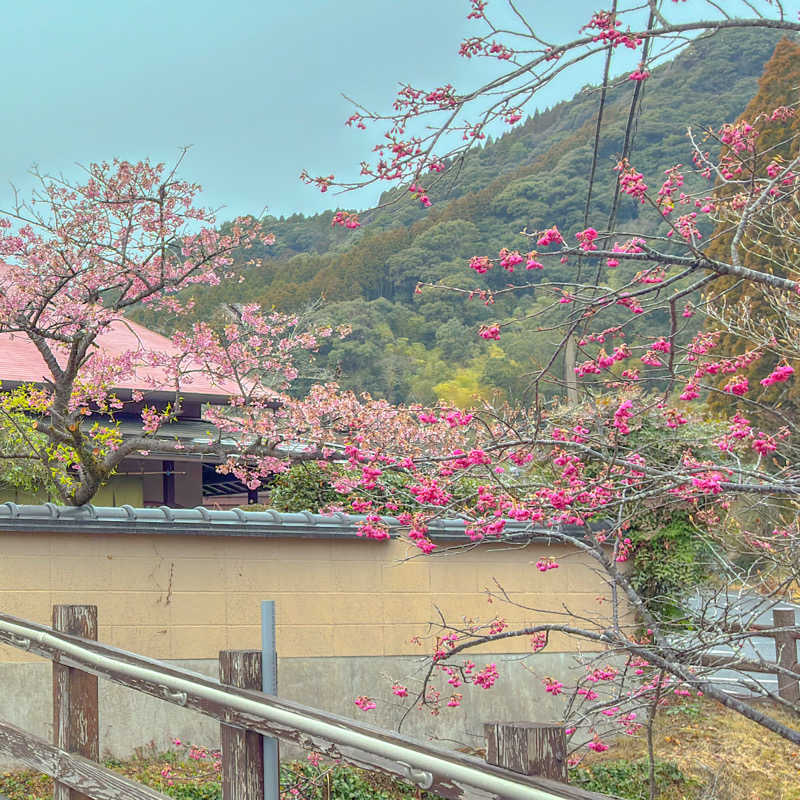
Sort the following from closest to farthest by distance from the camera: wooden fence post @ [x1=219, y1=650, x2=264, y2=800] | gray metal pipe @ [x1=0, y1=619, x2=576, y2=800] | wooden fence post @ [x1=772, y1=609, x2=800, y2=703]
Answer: gray metal pipe @ [x1=0, y1=619, x2=576, y2=800]
wooden fence post @ [x1=219, y1=650, x2=264, y2=800]
wooden fence post @ [x1=772, y1=609, x2=800, y2=703]

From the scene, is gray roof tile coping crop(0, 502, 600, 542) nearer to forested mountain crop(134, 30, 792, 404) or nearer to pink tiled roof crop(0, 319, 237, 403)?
pink tiled roof crop(0, 319, 237, 403)

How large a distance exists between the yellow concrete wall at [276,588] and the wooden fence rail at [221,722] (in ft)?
11.6

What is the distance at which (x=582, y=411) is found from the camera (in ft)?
30.4

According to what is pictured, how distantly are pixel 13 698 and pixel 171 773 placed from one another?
4.13ft

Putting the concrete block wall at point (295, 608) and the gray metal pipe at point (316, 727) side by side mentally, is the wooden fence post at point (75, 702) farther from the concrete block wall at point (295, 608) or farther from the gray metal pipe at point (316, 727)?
the concrete block wall at point (295, 608)

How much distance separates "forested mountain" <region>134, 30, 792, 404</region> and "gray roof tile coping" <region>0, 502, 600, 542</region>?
79.9 feet

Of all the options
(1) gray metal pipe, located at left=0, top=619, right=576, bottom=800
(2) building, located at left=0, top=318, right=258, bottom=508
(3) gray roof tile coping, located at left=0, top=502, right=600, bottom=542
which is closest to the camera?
(1) gray metal pipe, located at left=0, top=619, right=576, bottom=800

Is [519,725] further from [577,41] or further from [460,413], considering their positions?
[460,413]

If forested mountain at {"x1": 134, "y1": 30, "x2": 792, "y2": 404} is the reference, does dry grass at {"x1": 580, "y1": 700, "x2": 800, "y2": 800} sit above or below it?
below

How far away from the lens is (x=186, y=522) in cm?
777

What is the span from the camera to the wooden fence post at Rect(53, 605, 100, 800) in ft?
11.4

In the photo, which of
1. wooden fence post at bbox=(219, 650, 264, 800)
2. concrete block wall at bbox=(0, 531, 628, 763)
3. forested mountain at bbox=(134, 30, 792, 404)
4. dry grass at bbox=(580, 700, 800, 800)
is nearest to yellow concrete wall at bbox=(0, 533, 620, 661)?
concrete block wall at bbox=(0, 531, 628, 763)

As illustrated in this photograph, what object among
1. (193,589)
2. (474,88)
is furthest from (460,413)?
(193,589)

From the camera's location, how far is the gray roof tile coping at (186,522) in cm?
717
